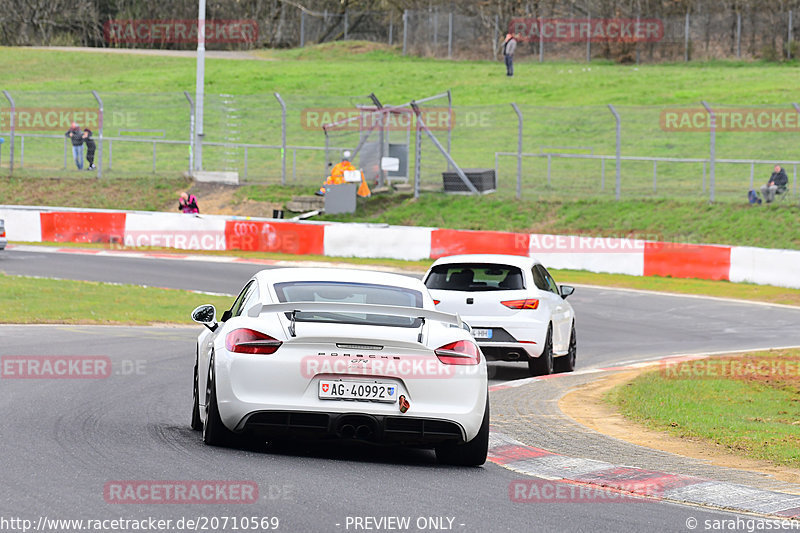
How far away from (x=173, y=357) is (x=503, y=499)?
27.5 ft

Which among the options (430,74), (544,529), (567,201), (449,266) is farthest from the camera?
(430,74)

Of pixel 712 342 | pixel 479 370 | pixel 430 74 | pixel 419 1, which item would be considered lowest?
pixel 712 342

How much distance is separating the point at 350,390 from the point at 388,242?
2318cm

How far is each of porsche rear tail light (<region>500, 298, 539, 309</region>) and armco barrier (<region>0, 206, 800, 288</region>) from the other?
13.1 meters

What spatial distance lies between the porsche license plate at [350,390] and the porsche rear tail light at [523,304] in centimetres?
668

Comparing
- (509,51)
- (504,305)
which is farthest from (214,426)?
(509,51)

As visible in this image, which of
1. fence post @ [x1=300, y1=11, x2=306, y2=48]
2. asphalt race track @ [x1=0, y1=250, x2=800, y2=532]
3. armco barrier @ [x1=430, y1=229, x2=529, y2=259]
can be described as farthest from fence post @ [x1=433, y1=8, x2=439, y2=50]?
asphalt race track @ [x1=0, y1=250, x2=800, y2=532]

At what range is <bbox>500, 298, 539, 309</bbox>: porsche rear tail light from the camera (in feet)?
47.6

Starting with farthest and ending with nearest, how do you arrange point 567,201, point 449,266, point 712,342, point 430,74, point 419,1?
point 419,1
point 430,74
point 567,201
point 712,342
point 449,266

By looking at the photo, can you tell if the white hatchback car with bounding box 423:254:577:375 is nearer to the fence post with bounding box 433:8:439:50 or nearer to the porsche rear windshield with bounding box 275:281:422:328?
the porsche rear windshield with bounding box 275:281:422:328

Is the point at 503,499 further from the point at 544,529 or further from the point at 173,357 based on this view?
the point at 173,357

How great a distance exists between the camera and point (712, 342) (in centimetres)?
1877

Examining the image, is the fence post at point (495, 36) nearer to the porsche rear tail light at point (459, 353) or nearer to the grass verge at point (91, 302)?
the grass verge at point (91, 302)

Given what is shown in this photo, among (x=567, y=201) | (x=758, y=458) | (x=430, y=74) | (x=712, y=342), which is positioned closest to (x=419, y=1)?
(x=430, y=74)
